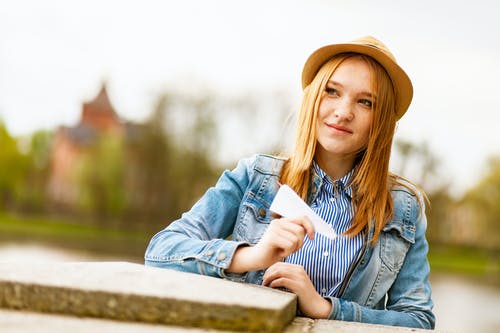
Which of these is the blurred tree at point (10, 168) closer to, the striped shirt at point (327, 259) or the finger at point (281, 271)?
the striped shirt at point (327, 259)

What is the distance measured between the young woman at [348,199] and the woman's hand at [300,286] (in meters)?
0.14

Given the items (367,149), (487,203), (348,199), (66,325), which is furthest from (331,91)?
(487,203)

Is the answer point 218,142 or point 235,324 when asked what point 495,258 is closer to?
point 218,142

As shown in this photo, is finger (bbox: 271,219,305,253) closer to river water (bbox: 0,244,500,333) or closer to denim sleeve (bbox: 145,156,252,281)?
denim sleeve (bbox: 145,156,252,281)

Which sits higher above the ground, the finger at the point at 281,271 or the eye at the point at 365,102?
the eye at the point at 365,102

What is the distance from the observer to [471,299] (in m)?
20.9

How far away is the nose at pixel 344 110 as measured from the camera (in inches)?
104

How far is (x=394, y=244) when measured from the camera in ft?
8.61

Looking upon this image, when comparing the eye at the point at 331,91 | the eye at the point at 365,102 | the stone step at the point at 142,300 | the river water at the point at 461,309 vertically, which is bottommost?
the river water at the point at 461,309

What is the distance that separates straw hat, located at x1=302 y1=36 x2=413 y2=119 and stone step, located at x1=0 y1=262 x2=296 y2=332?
1.17 m

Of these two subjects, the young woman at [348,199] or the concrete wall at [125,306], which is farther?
the young woman at [348,199]

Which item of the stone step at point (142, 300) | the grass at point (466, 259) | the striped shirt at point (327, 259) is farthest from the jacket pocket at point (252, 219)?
the grass at point (466, 259)

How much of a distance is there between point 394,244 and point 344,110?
0.52m

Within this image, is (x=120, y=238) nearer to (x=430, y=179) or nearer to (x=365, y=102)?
(x=430, y=179)
